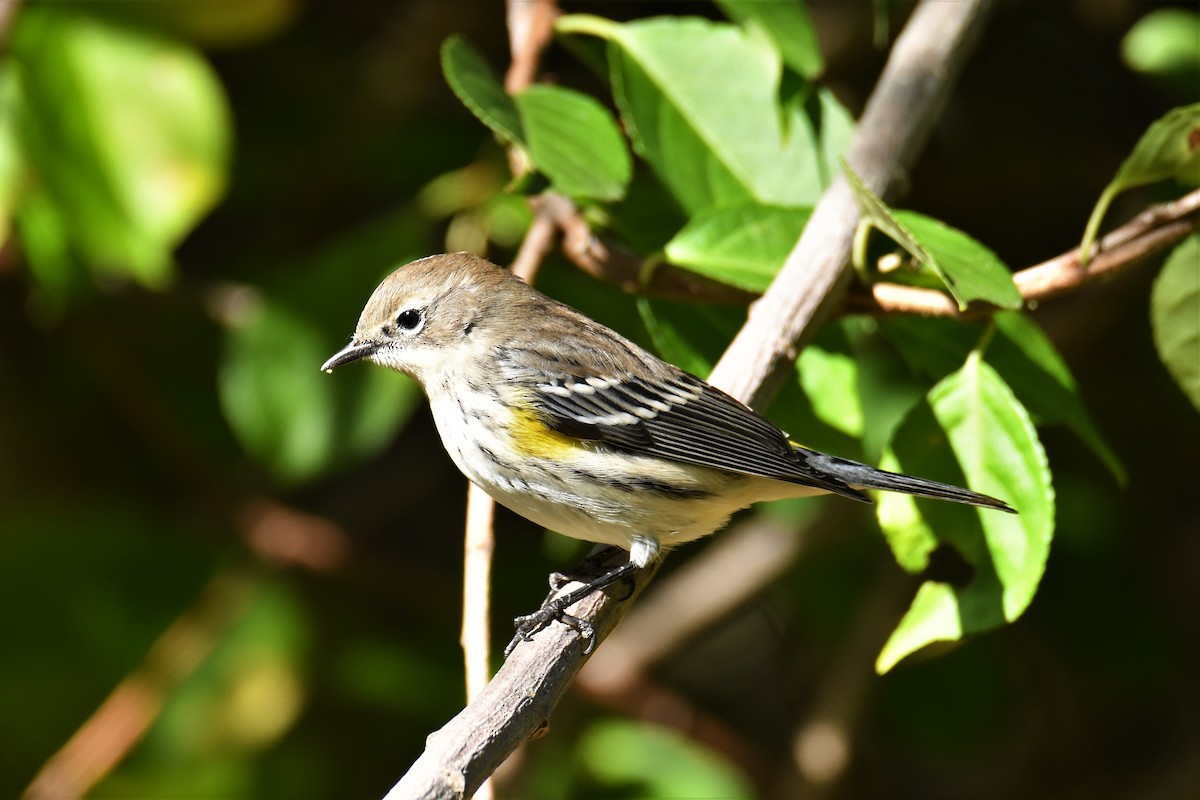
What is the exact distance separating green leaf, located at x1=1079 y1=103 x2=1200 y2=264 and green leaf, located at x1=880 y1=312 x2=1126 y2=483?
0.23 metres

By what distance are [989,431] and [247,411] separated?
1.82 meters

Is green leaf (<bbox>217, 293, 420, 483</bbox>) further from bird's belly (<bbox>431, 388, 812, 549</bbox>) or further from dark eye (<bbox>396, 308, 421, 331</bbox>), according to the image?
bird's belly (<bbox>431, 388, 812, 549</bbox>)

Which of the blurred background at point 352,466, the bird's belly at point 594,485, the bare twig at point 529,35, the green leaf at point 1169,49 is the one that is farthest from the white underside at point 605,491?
the green leaf at point 1169,49

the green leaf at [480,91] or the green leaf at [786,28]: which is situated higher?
the green leaf at [786,28]

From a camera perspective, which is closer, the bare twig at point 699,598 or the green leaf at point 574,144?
the green leaf at point 574,144

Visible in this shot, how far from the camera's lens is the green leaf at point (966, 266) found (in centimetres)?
192

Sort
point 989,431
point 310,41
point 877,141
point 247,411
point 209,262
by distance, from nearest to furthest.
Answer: point 989,431 → point 877,141 → point 247,411 → point 310,41 → point 209,262

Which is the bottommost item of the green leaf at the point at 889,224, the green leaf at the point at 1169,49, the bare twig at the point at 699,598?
the bare twig at the point at 699,598

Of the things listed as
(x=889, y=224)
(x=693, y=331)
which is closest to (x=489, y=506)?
(x=693, y=331)

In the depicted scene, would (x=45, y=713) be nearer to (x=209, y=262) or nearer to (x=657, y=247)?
(x=209, y=262)

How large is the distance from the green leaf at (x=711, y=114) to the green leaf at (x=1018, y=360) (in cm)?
43

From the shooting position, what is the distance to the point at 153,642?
11.5 ft

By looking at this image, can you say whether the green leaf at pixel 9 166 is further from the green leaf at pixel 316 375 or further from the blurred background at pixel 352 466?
the green leaf at pixel 316 375

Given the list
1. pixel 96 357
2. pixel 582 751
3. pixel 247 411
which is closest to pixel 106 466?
pixel 96 357
